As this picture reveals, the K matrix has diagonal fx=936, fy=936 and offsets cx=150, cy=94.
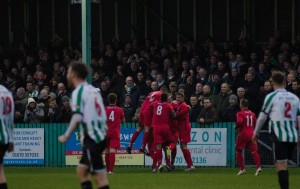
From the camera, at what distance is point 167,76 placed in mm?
27688

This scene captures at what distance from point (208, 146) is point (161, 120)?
2.47 metres

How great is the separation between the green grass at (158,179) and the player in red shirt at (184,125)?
1.61 ft

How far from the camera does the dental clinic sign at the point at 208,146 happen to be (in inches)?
990

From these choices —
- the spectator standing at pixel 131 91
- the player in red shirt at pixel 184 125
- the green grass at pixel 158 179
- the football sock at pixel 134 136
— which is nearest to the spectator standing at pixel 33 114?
the green grass at pixel 158 179

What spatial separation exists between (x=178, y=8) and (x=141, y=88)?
801 cm

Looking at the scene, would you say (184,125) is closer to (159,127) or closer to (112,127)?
(159,127)

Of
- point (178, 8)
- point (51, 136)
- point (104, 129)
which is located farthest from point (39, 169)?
point (104, 129)

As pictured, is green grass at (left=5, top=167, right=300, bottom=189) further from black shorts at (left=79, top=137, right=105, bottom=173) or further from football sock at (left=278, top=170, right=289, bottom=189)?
black shorts at (left=79, top=137, right=105, bottom=173)

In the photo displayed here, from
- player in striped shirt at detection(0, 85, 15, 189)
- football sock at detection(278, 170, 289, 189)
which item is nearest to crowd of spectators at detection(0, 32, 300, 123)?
football sock at detection(278, 170, 289, 189)

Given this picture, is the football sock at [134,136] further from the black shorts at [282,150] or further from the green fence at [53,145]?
the black shorts at [282,150]

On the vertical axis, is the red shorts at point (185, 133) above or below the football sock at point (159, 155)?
above

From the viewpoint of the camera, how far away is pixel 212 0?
110 ft

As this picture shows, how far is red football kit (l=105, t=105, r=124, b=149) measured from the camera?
884 inches

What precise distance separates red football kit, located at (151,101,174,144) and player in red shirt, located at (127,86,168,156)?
0.17 meters
